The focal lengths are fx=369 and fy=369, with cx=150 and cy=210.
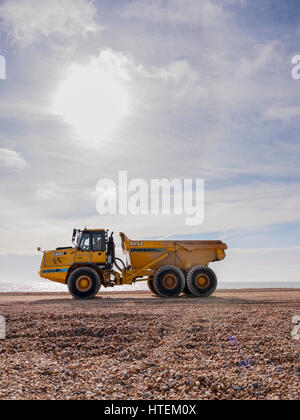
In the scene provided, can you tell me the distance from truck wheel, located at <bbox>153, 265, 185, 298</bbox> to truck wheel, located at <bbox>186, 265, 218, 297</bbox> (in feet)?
1.65

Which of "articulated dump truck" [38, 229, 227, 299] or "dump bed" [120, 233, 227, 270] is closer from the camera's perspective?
"articulated dump truck" [38, 229, 227, 299]

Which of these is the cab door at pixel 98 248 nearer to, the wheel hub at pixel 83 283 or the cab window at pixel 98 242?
the cab window at pixel 98 242

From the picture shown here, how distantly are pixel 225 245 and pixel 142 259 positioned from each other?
4.59 meters

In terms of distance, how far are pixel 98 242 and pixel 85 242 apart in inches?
25.8

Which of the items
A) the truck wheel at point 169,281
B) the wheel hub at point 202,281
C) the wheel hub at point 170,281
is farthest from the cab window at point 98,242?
the wheel hub at point 202,281

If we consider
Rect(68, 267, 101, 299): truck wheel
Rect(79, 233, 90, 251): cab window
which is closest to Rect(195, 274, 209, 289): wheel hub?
Rect(68, 267, 101, 299): truck wheel

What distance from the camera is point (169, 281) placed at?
1856cm

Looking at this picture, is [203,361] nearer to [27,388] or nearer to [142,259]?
[27,388]

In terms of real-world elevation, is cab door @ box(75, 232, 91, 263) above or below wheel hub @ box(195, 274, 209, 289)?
above

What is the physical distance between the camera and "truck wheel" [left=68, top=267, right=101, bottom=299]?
1792 centimetres

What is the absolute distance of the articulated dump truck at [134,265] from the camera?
18302 millimetres

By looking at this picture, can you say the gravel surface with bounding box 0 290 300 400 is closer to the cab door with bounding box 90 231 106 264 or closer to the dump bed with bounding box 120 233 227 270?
the cab door with bounding box 90 231 106 264

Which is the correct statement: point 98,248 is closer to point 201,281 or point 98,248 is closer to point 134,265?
point 134,265
